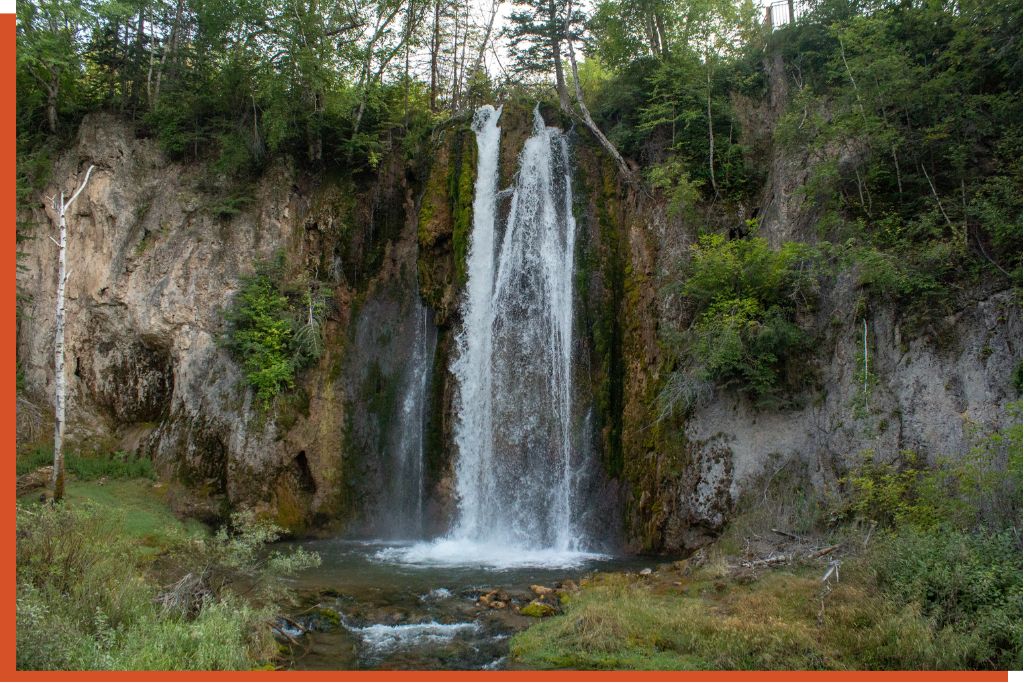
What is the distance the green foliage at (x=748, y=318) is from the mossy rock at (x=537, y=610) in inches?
204

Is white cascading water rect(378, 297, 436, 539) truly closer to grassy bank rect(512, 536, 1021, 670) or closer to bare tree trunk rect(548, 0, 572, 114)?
bare tree trunk rect(548, 0, 572, 114)

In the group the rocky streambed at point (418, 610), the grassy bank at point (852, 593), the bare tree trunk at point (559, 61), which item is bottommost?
the rocky streambed at point (418, 610)

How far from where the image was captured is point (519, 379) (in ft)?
54.3

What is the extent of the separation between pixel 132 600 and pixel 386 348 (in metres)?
10.9

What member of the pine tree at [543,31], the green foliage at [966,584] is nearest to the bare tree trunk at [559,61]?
the pine tree at [543,31]

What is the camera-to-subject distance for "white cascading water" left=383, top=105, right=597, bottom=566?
15219mm

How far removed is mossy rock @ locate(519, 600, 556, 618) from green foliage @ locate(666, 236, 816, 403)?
5178 mm

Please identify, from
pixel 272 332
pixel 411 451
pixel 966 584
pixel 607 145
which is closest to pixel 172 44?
pixel 272 332

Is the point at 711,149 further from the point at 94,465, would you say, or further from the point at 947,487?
the point at 94,465

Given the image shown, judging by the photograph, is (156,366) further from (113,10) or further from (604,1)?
(604,1)

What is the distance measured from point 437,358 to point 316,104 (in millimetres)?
8526

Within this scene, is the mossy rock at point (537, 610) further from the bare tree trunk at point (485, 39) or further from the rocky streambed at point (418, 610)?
the bare tree trunk at point (485, 39)

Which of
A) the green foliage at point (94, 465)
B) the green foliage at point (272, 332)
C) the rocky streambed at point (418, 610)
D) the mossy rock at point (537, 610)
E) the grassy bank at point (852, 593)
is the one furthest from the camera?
the green foliage at point (272, 332)

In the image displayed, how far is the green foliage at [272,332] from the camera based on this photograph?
17609 mm
